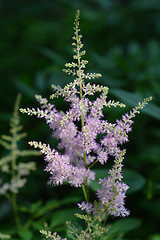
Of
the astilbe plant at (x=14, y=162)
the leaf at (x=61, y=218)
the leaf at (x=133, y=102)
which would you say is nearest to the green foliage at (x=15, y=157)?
the astilbe plant at (x=14, y=162)

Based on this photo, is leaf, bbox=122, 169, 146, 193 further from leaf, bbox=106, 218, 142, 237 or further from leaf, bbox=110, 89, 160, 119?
leaf, bbox=110, 89, 160, 119

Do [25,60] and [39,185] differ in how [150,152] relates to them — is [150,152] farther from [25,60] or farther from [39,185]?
[25,60]

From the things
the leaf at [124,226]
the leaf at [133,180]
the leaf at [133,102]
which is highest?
the leaf at [133,102]

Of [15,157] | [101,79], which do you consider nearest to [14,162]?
[15,157]

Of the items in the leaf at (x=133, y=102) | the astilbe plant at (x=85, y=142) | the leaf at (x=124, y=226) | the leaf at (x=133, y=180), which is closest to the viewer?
the astilbe plant at (x=85, y=142)

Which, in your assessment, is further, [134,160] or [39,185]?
[39,185]

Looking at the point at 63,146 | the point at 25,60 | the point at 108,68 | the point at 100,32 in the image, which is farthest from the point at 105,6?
the point at 63,146

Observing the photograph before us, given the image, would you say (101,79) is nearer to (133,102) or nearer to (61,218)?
(133,102)

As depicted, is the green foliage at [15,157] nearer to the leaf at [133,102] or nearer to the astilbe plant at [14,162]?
the astilbe plant at [14,162]

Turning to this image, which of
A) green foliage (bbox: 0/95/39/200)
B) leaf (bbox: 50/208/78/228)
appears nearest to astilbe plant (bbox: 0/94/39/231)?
green foliage (bbox: 0/95/39/200)
